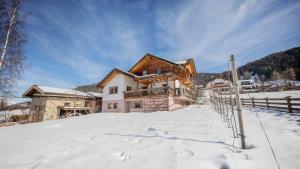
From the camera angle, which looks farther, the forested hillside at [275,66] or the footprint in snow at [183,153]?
the forested hillside at [275,66]

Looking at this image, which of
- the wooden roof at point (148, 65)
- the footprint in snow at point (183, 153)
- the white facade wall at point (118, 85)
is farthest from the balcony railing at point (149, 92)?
the footprint in snow at point (183, 153)

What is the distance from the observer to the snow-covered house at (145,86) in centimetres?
1911

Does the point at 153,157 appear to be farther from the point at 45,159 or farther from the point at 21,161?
the point at 21,161

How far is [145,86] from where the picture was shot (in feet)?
77.9

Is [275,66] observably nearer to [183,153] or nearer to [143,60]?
[143,60]

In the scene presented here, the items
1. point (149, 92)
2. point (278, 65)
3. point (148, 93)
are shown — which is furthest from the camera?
point (278, 65)

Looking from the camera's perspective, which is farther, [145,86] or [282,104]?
[145,86]

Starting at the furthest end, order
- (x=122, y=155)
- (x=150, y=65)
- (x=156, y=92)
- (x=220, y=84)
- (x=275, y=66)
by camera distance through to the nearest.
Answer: (x=275, y=66) < (x=150, y=65) < (x=156, y=92) < (x=220, y=84) < (x=122, y=155)

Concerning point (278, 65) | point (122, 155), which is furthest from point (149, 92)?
point (278, 65)

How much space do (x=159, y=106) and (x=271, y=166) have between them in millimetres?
15308

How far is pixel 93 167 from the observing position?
313 cm

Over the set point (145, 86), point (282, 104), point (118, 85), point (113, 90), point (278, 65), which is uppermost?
point (278, 65)

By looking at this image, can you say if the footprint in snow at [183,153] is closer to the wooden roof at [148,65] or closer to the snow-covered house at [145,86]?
the snow-covered house at [145,86]

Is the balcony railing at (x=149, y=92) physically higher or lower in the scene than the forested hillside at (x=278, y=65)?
lower
